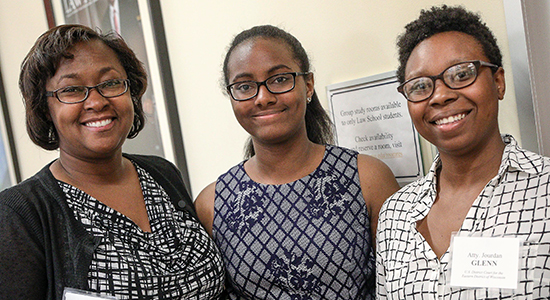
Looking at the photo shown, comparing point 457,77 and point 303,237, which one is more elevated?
point 457,77

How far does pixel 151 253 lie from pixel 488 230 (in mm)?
943

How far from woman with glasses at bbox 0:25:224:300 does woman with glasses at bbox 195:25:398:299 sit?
0.13m

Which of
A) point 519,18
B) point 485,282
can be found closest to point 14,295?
point 485,282

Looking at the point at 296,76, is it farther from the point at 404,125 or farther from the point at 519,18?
the point at 519,18

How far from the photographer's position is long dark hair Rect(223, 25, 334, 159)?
1727 millimetres

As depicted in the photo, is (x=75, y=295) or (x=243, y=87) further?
(x=243, y=87)

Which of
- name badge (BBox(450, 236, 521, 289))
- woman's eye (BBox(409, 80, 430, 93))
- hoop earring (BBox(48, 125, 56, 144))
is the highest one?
hoop earring (BBox(48, 125, 56, 144))

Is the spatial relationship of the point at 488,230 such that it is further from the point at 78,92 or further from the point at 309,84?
the point at 78,92

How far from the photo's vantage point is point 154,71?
278cm

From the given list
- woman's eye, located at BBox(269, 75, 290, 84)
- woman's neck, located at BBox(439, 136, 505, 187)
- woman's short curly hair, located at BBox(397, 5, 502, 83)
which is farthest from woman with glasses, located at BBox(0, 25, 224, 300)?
Answer: woman's short curly hair, located at BBox(397, 5, 502, 83)

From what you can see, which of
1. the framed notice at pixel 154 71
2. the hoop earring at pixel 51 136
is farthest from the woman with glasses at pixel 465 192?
the framed notice at pixel 154 71

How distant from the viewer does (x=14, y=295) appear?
1317 mm

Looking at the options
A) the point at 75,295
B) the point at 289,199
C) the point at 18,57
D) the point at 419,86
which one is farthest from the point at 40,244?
the point at 18,57

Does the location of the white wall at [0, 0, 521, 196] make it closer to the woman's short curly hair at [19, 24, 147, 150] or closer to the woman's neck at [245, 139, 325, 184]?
the woman's neck at [245, 139, 325, 184]
